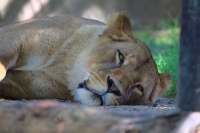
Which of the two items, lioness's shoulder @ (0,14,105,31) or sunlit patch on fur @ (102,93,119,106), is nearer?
sunlit patch on fur @ (102,93,119,106)

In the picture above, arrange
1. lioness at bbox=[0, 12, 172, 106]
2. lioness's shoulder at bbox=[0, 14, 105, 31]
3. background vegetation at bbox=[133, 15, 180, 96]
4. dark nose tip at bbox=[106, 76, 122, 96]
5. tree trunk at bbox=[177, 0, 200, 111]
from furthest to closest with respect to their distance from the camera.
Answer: background vegetation at bbox=[133, 15, 180, 96]
lioness's shoulder at bbox=[0, 14, 105, 31]
lioness at bbox=[0, 12, 172, 106]
dark nose tip at bbox=[106, 76, 122, 96]
tree trunk at bbox=[177, 0, 200, 111]

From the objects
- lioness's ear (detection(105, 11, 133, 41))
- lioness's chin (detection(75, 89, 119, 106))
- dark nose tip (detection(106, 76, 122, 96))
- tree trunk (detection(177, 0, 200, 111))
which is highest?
lioness's ear (detection(105, 11, 133, 41))

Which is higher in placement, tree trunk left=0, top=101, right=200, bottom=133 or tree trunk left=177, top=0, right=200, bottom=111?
tree trunk left=177, top=0, right=200, bottom=111

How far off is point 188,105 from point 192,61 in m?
0.27

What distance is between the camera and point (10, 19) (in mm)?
6957

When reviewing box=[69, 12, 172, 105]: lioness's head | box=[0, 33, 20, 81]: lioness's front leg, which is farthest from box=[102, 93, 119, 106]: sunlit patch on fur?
box=[0, 33, 20, 81]: lioness's front leg

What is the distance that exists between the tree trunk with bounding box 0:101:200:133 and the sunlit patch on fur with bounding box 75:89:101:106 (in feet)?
3.93

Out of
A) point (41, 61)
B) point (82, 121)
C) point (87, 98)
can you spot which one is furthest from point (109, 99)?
point (82, 121)

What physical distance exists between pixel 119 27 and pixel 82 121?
2053 mm

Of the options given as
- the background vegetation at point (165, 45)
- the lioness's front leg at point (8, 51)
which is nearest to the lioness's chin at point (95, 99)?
the lioness's front leg at point (8, 51)

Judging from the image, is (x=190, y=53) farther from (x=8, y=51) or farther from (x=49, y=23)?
(x=49, y=23)

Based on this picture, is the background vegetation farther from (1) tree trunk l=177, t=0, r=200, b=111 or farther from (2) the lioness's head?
(1) tree trunk l=177, t=0, r=200, b=111

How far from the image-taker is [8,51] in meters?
2.62

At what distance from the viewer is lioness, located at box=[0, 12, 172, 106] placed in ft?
8.86
